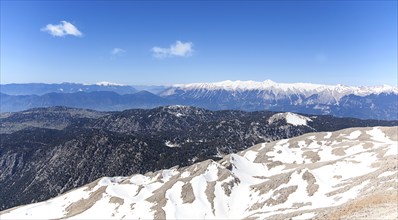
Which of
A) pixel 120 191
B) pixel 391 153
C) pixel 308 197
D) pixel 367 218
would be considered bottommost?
pixel 120 191

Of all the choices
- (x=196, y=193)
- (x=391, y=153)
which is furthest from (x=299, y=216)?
(x=391, y=153)

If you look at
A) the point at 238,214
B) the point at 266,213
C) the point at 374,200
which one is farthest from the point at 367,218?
the point at 238,214

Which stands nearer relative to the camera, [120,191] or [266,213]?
[266,213]

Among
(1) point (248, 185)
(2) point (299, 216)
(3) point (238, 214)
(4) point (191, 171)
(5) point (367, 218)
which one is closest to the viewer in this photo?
(5) point (367, 218)

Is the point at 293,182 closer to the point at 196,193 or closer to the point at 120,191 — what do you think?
the point at 196,193

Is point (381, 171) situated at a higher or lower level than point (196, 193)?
higher

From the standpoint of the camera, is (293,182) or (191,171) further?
(191,171)

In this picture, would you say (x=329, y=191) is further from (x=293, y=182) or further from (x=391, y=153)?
(x=391, y=153)

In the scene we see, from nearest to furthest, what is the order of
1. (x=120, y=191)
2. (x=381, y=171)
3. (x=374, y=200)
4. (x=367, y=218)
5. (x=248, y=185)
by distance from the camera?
(x=367, y=218), (x=374, y=200), (x=381, y=171), (x=248, y=185), (x=120, y=191)

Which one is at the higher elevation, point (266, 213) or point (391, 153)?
point (391, 153)
